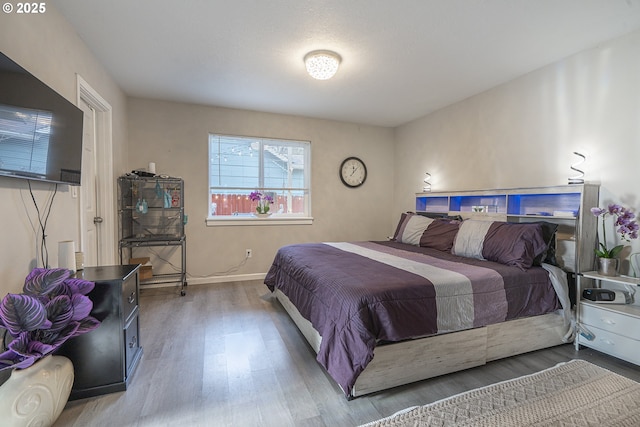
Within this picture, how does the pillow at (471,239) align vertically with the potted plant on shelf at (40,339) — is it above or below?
above

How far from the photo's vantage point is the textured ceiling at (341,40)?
1.98 metres

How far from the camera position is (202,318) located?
282cm

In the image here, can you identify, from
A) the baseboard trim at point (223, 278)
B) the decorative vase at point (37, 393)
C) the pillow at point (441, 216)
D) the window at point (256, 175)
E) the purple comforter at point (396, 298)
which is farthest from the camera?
the window at point (256, 175)

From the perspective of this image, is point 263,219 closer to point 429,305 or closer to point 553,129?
point 429,305

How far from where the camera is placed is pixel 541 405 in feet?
5.18

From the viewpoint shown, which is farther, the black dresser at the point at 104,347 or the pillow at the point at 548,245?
the pillow at the point at 548,245

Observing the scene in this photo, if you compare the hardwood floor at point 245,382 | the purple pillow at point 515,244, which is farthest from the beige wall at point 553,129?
the hardwood floor at point 245,382

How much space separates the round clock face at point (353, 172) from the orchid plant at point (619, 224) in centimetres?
306

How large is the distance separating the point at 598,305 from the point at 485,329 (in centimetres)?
101

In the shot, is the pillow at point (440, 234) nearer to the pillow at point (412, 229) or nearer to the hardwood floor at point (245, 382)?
the pillow at point (412, 229)

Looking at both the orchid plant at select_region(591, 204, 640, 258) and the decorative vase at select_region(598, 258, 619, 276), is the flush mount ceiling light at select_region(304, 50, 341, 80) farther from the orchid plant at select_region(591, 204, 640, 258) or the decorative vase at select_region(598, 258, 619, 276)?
the decorative vase at select_region(598, 258, 619, 276)

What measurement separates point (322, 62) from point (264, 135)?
194 centimetres

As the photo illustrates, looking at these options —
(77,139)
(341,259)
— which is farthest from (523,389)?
(77,139)

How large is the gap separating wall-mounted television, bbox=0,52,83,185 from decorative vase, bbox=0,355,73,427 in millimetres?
969
